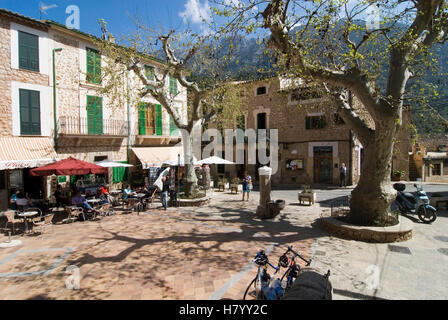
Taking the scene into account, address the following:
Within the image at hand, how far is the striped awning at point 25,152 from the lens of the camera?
1152 cm

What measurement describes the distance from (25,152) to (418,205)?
17056 mm

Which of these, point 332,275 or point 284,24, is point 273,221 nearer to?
point 332,275

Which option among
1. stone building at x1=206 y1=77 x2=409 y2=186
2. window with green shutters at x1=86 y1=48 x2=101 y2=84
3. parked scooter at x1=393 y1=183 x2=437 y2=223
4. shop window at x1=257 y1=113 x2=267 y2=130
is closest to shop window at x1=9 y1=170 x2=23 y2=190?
window with green shutters at x1=86 y1=48 x2=101 y2=84

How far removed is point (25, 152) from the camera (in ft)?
41.0

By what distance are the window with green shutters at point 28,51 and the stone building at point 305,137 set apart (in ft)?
41.3

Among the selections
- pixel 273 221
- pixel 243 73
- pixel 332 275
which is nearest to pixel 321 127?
pixel 243 73

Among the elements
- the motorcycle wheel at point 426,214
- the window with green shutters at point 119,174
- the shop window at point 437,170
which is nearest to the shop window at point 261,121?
the window with green shutters at point 119,174

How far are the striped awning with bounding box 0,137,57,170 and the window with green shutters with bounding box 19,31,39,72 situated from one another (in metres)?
3.63

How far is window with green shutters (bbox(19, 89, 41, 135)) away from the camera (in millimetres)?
12930

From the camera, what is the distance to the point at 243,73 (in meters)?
19.5

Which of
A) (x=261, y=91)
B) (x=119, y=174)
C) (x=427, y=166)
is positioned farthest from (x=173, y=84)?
(x=427, y=166)

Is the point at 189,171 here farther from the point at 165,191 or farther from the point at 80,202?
the point at 80,202

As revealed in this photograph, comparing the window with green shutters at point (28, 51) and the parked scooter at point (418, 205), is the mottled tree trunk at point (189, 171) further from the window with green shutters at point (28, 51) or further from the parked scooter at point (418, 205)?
the parked scooter at point (418, 205)

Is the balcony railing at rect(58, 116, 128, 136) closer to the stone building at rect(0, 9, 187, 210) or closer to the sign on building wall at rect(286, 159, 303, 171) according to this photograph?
→ the stone building at rect(0, 9, 187, 210)
